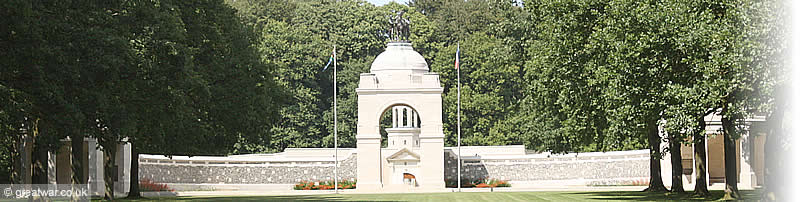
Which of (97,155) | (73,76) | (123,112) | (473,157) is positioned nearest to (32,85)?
(73,76)

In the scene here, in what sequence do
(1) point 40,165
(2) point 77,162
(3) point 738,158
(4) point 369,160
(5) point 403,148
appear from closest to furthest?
(1) point 40,165, (2) point 77,162, (3) point 738,158, (4) point 369,160, (5) point 403,148

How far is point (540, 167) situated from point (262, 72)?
2874 centimetres

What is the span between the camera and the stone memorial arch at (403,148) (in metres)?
66.4

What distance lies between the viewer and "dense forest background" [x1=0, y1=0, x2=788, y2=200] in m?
26.8

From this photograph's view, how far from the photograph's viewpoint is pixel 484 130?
83062 millimetres

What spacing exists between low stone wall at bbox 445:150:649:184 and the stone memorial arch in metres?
2.89

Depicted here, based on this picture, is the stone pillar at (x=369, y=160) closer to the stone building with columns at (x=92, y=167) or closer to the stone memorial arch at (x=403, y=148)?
the stone memorial arch at (x=403, y=148)

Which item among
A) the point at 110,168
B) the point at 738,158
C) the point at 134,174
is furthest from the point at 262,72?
the point at 738,158

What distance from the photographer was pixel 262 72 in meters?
47.1

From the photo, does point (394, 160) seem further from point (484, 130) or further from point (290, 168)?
point (484, 130)

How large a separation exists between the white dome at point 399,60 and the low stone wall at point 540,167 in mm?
6253

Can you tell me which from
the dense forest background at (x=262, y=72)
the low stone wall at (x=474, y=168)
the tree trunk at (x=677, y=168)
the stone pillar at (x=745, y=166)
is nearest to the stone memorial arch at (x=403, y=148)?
the low stone wall at (x=474, y=168)

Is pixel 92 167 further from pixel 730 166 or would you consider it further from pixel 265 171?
pixel 730 166

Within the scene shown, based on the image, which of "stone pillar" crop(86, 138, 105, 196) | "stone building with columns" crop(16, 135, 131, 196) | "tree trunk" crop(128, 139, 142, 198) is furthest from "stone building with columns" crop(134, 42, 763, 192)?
"tree trunk" crop(128, 139, 142, 198)
